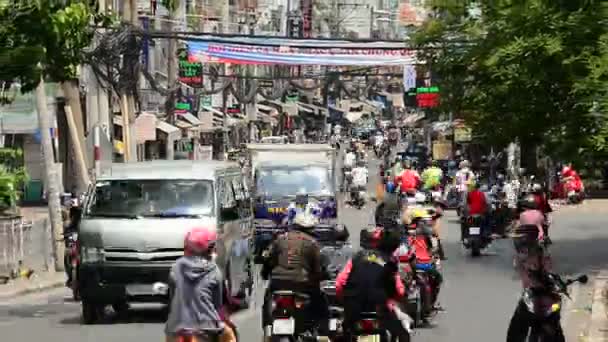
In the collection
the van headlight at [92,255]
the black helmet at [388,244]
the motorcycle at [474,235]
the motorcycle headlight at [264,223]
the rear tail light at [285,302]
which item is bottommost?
the motorcycle at [474,235]

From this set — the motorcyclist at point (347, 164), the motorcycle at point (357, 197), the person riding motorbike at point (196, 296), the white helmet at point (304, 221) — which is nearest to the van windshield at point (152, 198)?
the white helmet at point (304, 221)

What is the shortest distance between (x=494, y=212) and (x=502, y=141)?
259 cm

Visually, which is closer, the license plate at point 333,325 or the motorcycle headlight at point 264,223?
the license plate at point 333,325

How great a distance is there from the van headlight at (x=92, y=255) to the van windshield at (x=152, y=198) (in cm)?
65

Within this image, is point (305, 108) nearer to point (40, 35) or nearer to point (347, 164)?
point (347, 164)

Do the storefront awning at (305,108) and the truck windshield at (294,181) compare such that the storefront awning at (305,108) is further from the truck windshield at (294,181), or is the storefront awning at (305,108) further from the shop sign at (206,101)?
the truck windshield at (294,181)

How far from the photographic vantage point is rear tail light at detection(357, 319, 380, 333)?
11.7 meters

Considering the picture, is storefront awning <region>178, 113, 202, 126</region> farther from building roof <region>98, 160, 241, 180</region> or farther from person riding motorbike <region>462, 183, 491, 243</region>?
building roof <region>98, 160, 241, 180</region>

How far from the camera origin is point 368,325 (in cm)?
1174

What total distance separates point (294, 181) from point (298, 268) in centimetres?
1670

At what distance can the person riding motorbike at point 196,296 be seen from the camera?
1011 cm

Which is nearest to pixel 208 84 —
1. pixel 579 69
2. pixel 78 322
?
pixel 579 69

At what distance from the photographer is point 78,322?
18.3 meters

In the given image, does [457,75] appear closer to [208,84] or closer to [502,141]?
[502,141]
